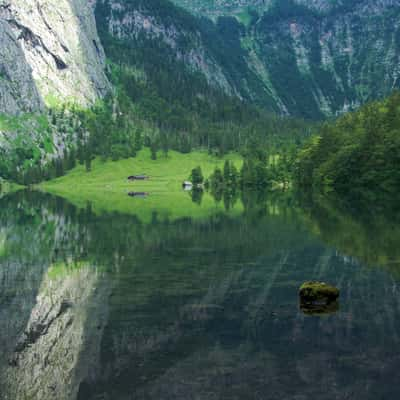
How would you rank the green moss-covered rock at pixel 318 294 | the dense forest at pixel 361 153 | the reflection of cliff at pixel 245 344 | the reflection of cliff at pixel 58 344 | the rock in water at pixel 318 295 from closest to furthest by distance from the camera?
the reflection of cliff at pixel 245 344, the reflection of cliff at pixel 58 344, the rock in water at pixel 318 295, the green moss-covered rock at pixel 318 294, the dense forest at pixel 361 153

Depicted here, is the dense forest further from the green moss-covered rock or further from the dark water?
the green moss-covered rock

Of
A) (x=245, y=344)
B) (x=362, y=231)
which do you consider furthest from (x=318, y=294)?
(x=362, y=231)

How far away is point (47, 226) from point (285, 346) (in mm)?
63006

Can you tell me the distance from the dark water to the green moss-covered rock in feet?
3.39

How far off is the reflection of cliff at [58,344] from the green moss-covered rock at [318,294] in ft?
41.0

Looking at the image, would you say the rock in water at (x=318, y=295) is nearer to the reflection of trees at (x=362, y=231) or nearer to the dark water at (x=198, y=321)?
the dark water at (x=198, y=321)

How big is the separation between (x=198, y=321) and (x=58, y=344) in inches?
305

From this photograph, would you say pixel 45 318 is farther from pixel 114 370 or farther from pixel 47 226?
pixel 47 226

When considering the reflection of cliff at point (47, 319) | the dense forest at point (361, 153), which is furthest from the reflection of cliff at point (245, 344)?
the dense forest at point (361, 153)

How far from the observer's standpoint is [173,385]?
21.4 meters

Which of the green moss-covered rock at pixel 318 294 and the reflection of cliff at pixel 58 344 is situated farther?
the green moss-covered rock at pixel 318 294

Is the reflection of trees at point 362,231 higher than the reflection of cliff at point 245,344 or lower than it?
higher

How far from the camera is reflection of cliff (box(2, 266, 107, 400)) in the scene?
2180 cm

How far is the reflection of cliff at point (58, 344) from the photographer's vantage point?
21.8 m
